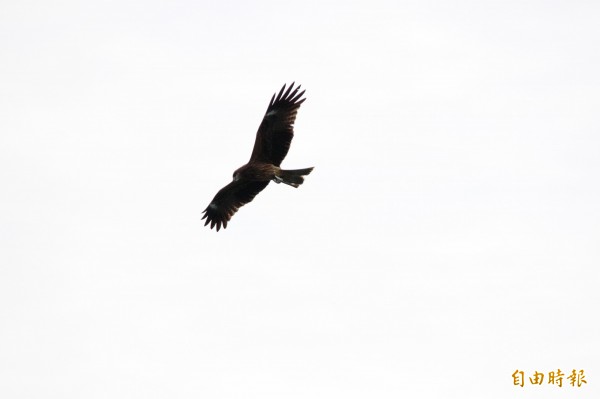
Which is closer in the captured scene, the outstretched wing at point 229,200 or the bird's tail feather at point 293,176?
the bird's tail feather at point 293,176

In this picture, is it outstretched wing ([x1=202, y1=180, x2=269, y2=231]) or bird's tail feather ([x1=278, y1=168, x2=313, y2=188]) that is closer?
bird's tail feather ([x1=278, y1=168, x2=313, y2=188])

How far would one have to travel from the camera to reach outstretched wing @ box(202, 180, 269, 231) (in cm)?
2271

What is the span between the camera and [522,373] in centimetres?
2167

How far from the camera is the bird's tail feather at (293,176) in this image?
2125cm

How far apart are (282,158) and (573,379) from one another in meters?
7.32

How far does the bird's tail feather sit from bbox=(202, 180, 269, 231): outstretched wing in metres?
1.09

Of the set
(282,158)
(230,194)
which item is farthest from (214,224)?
(282,158)

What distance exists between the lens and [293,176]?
21.4 metres

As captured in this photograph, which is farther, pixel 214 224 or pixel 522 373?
pixel 214 224

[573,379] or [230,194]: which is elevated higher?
[230,194]

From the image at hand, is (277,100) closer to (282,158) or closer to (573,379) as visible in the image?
(282,158)

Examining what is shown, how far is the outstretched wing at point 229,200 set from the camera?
2271 cm

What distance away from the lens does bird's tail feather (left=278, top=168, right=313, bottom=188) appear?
21250mm

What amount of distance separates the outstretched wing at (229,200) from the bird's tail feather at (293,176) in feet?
3.58
